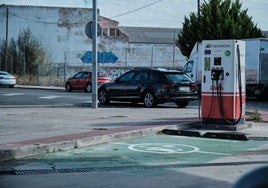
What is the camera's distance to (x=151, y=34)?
77.1 metres

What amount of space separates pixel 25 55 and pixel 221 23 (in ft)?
65.5

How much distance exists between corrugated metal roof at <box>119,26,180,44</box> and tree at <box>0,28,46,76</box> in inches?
922

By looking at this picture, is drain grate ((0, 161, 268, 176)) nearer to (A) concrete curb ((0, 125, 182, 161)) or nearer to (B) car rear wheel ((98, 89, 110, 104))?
(A) concrete curb ((0, 125, 182, 161))

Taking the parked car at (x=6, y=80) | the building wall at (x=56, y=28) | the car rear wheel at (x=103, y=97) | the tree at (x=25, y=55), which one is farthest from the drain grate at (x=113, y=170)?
the building wall at (x=56, y=28)

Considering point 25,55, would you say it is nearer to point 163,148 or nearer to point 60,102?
point 60,102

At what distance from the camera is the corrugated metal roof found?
7256cm

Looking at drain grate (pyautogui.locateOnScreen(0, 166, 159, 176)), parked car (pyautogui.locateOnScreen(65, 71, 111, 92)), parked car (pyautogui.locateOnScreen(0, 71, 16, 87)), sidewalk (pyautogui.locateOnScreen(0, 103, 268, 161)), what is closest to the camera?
drain grate (pyautogui.locateOnScreen(0, 166, 159, 176))

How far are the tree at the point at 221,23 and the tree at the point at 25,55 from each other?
15677 mm

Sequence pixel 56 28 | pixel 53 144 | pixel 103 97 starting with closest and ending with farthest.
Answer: pixel 53 144 → pixel 103 97 → pixel 56 28

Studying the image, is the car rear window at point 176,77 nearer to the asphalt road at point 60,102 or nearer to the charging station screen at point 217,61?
the asphalt road at point 60,102

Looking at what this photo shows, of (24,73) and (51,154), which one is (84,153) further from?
(24,73)

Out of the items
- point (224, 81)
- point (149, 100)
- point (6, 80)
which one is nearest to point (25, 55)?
point (6, 80)

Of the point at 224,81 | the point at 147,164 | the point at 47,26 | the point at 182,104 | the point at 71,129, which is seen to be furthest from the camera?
the point at 47,26

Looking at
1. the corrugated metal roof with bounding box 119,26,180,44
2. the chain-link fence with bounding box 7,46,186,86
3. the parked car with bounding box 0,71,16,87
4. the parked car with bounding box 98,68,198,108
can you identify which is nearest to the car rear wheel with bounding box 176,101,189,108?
the parked car with bounding box 98,68,198,108
